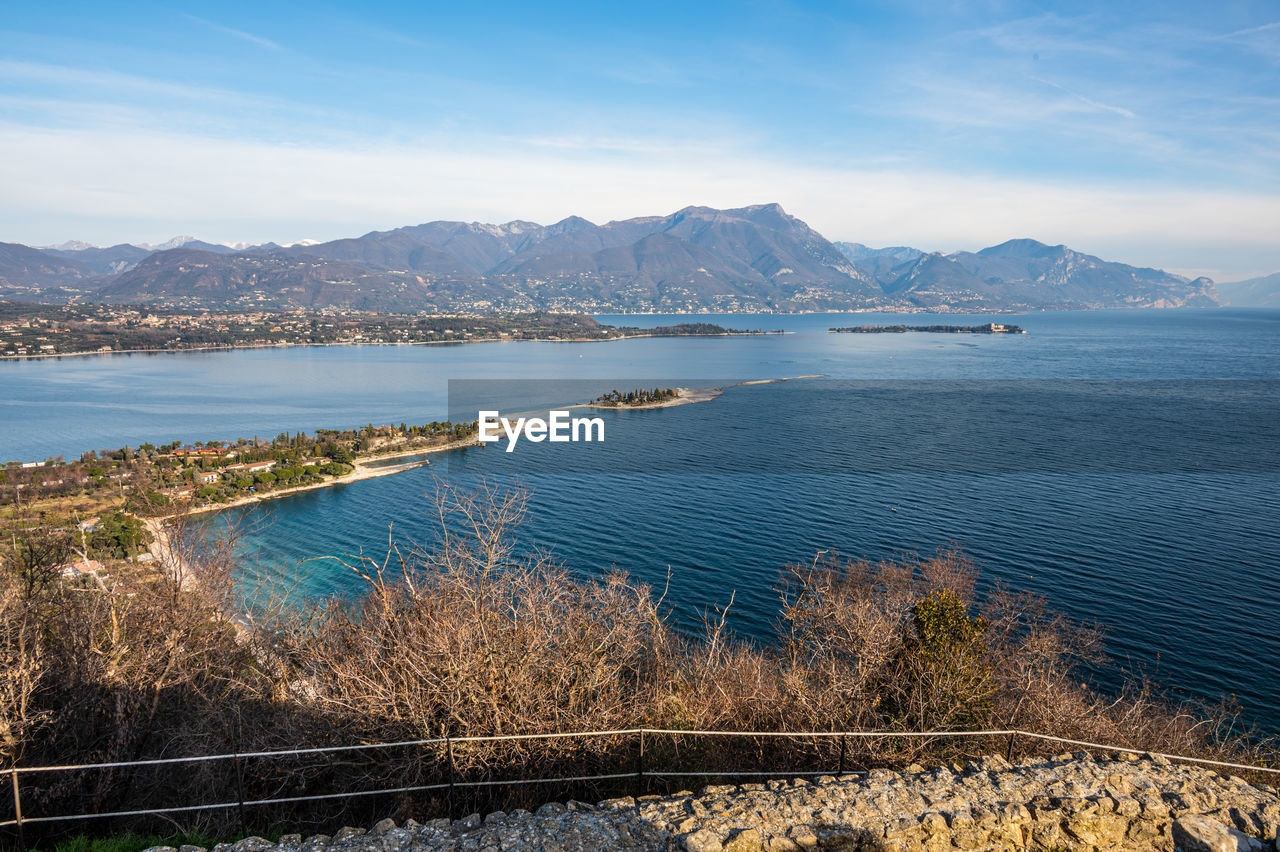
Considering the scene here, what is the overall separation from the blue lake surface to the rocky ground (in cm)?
950

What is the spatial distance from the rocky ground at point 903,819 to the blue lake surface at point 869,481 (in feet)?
31.2

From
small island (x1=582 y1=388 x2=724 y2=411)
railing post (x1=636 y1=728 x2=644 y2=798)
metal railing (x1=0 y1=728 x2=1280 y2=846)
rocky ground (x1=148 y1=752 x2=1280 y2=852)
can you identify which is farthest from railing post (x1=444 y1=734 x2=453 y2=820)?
small island (x1=582 y1=388 x2=724 y2=411)

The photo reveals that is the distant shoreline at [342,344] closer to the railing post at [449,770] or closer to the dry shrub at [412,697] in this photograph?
the dry shrub at [412,697]

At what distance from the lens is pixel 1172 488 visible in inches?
1540

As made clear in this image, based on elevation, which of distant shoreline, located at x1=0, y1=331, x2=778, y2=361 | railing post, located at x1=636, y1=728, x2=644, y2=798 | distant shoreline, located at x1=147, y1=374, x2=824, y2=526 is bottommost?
distant shoreline, located at x1=147, y1=374, x2=824, y2=526

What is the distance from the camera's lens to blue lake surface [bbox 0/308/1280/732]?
2583 centimetres

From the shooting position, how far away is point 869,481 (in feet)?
138

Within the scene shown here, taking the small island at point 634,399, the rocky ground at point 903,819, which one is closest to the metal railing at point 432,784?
the rocky ground at point 903,819

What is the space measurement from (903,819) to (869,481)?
121 feet

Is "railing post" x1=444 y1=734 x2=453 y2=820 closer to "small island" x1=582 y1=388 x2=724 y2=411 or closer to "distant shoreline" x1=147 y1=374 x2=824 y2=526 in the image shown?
"distant shoreline" x1=147 y1=374 x2=824 y2=526

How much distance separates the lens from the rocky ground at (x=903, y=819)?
267 inches

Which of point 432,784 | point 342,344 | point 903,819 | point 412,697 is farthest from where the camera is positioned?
point 342,344

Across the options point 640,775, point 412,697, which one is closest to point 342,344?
point 412,697

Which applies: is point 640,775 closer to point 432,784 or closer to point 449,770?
point 449,770
